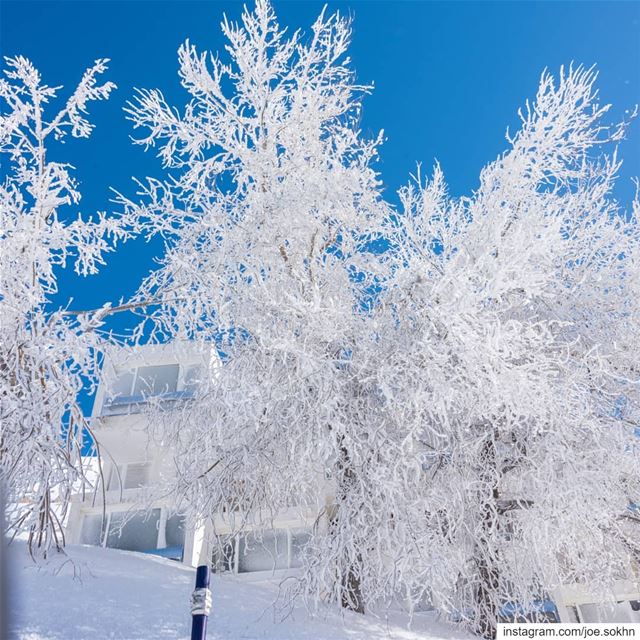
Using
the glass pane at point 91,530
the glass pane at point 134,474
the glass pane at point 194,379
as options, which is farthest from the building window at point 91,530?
the glass pane at point 194,379

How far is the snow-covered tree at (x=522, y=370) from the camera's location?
6.45 m

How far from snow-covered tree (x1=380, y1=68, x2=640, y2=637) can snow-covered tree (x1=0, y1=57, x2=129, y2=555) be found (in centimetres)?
355

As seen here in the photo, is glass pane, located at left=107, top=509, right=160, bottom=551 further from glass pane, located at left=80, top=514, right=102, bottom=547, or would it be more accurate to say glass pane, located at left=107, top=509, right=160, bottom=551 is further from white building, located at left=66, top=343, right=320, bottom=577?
glass pane, located at left=80, top=514, right=102, bottom=547

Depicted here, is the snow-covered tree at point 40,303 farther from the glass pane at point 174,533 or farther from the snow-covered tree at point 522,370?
the glass pane at point 174,533

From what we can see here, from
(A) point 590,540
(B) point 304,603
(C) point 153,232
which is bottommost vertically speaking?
(B) point 304,603

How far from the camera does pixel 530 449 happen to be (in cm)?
802

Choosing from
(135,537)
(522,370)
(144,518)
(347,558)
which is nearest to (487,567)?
(347,558)

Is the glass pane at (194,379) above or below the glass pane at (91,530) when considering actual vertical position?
above

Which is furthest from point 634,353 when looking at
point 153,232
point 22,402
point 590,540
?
point 22,402

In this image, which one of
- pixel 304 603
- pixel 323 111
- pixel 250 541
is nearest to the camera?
pixel 304 603

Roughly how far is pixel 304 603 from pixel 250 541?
9519 mm

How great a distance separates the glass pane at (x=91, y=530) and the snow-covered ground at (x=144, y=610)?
30.3ft

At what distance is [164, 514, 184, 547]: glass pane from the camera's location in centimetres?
1572

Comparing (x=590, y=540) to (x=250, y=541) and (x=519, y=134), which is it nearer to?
(x=519, y=134)
